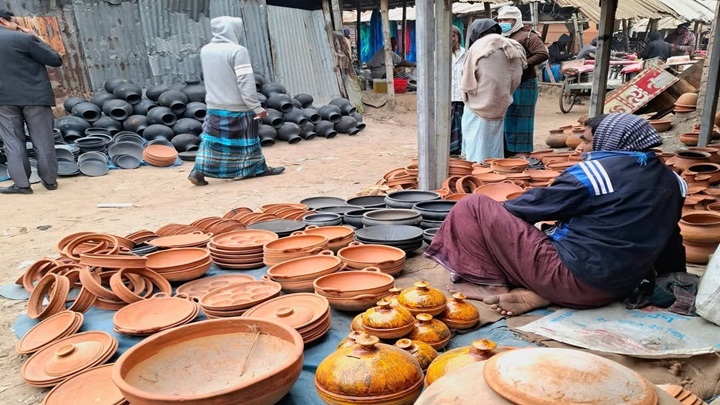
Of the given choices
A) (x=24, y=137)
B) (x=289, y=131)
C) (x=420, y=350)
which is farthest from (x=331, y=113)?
(x=420, y=350)

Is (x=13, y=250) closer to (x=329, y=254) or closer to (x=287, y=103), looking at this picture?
(x=329, y=254)

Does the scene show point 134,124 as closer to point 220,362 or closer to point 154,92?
point 154,92

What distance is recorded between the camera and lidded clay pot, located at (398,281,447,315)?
226 centimetres

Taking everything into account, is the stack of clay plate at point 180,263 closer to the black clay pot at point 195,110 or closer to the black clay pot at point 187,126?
the black clay pot at point 187,126

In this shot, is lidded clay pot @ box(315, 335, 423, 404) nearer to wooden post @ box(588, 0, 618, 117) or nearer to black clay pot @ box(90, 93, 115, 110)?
wooden post @ box(588, 0, 618, 117)

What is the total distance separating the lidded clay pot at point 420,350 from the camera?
1.92m

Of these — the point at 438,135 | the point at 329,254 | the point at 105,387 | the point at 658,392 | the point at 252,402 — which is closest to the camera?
the point at 658,392

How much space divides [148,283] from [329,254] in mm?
1043

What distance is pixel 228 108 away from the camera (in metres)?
5.80

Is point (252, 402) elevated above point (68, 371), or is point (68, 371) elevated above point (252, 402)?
point (252, 402)

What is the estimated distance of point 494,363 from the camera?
3.49 feet

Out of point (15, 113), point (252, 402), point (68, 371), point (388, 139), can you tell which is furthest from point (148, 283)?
point (388, 139)

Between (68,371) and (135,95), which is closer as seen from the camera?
(68,371)

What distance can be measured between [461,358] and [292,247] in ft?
5.77
